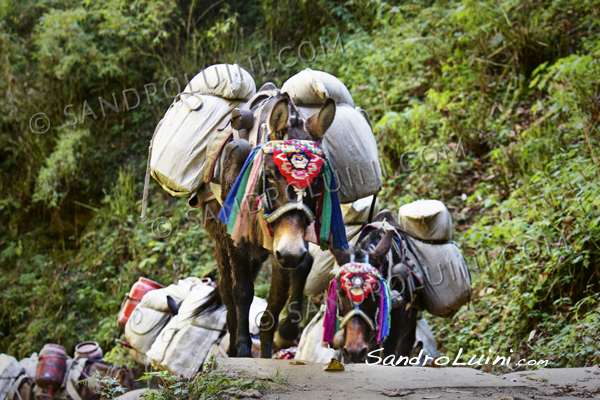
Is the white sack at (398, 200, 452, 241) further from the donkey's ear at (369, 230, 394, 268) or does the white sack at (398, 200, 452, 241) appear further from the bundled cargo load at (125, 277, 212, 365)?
the bundled cargo load at (125, 277, 212, 365)

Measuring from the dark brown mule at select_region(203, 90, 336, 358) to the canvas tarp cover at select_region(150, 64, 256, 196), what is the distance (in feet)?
1.00

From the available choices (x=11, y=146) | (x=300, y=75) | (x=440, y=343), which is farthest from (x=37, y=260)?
(x=300, y=75)

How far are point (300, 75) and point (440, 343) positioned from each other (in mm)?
4024

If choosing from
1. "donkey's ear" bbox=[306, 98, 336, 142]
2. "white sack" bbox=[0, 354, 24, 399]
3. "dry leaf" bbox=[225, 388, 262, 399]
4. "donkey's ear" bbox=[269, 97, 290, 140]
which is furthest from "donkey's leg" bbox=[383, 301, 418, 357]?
"white sack" bbox=[0, 354, 24, 399]

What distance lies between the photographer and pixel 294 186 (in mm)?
3357

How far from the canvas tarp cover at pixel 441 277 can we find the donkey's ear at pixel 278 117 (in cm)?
208

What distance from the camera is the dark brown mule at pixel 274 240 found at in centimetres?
331

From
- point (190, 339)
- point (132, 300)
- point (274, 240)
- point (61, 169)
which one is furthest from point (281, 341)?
point (61, 169)

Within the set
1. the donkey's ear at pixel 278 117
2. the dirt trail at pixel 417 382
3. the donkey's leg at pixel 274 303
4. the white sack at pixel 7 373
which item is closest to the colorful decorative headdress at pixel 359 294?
the donkey's leg at pixel 274 303

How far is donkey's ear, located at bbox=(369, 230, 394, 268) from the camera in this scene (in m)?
4.37

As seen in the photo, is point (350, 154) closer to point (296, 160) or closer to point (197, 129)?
point (296, 160)

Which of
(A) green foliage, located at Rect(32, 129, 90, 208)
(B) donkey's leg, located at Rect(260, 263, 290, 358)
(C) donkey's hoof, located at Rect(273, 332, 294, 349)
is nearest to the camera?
(B) donkey's leg, located at Rect(260, 263, 290, 358)

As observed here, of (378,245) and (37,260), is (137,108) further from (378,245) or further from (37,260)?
(378,245)

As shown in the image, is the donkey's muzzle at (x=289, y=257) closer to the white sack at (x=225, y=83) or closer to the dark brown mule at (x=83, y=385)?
the white sack at (x=225, y=83)
